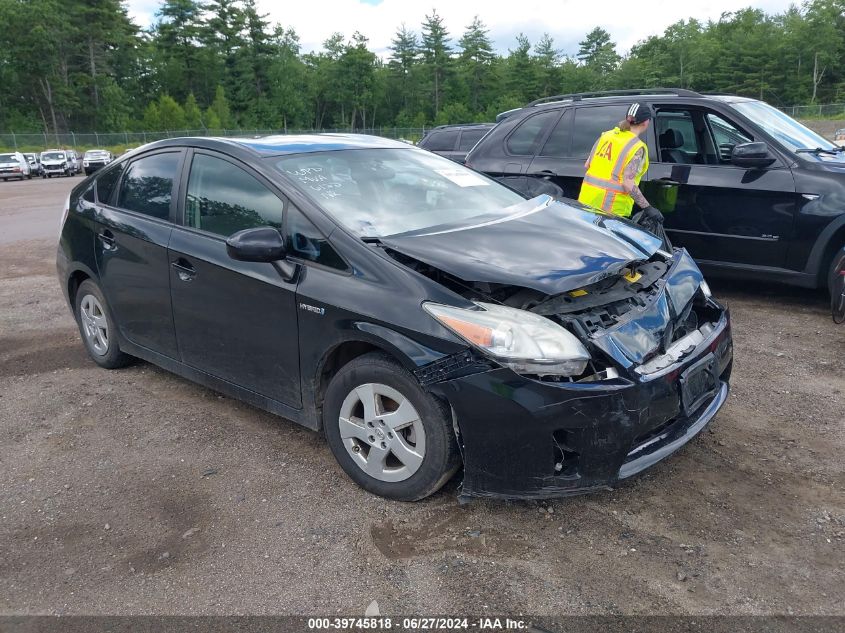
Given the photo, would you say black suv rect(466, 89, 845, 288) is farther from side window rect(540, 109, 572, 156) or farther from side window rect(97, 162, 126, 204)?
side window rect(97, 162, 126, 204)

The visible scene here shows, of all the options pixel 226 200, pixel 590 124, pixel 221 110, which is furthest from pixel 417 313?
pixel 221 110

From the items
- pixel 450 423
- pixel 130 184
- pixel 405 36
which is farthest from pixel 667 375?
pixel 405 36

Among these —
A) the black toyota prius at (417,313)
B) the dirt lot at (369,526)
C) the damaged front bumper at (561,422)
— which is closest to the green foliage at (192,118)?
the black toyota prius at (417,313)

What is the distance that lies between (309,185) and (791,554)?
2772mm

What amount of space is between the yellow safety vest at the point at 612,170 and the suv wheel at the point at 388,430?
128 inches

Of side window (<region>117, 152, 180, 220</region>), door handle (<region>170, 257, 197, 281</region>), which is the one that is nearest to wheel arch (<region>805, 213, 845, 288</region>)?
door handle (<region>170, 257, 197, 281</region>)

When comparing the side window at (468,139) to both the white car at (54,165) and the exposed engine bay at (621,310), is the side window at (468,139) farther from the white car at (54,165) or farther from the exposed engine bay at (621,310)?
the white car at (54,165)

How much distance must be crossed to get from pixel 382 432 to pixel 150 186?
96.6 inches

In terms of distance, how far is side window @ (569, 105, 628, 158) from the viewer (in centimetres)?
673

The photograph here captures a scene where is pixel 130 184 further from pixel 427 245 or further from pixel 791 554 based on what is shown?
pixel 791 554

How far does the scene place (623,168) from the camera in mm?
5633

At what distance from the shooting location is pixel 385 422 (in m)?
3.11

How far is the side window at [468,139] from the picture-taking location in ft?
41.6

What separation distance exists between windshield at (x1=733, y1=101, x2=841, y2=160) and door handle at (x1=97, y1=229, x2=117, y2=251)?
17.4 feet
